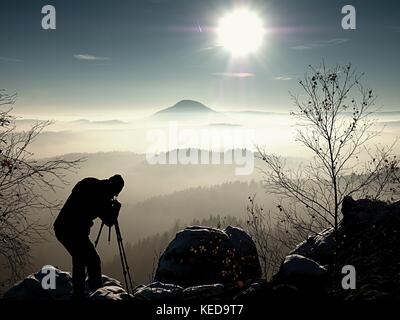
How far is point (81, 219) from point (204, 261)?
764cm

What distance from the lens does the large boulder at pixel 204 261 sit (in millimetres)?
14992

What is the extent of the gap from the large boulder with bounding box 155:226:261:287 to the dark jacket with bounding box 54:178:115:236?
7.08 metres

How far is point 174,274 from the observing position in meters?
15.0

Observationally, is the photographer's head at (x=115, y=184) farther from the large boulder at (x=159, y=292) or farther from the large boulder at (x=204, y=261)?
the large boulder at (x=204, y=261)

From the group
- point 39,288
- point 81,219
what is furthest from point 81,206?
point 39,288

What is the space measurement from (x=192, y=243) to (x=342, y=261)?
5.84 meters

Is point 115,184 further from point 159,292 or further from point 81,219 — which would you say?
point 159,292

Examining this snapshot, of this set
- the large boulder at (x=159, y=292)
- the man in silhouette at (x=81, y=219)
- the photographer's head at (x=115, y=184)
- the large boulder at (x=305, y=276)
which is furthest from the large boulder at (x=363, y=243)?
the man in silhouette at (x=81, y=219)

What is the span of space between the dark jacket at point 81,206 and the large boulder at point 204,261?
23.2 ft

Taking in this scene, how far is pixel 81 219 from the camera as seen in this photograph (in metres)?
8.69

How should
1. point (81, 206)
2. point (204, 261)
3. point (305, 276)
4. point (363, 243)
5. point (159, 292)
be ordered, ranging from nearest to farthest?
point (81, 206) < point (305, 276) < point (159, 292) < point (363, 243) < point (204, 261)

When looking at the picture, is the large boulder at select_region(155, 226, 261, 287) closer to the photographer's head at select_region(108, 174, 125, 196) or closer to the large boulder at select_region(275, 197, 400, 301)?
the large boulder at select_region(275, 197, 400, 301)

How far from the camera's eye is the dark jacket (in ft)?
28.3

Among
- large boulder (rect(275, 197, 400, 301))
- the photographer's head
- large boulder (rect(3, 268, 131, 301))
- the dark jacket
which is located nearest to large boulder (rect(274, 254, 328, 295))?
large boulder (rect(275, 197, 400, 301))
